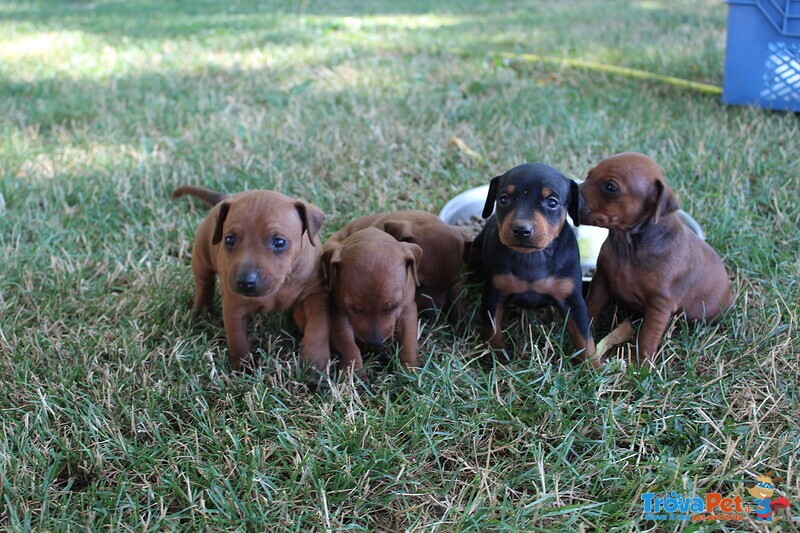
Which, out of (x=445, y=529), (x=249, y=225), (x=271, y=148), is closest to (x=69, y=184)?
(x=271, y=148)

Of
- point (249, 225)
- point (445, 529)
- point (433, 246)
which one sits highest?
point (249, 225)

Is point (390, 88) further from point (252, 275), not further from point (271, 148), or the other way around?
point (252, 275)

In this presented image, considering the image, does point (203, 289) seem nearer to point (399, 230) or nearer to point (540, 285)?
point (399, 230)

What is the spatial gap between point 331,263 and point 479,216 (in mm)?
1899

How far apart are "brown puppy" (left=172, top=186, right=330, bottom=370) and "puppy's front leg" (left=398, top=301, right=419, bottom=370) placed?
0.40 meters

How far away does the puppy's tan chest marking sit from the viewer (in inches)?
148

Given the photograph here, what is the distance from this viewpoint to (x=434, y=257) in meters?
4.26

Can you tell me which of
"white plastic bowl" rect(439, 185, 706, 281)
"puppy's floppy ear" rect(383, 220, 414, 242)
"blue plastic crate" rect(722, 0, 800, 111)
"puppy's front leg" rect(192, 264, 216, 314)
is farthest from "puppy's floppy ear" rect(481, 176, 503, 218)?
"blue plastic crate" rect(722, 0, 800, 111)

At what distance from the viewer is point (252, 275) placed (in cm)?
337

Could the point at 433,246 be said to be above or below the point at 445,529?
above

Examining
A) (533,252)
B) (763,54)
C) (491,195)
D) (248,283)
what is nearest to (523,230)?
(533,252)

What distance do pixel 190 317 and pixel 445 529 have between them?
2.13 m

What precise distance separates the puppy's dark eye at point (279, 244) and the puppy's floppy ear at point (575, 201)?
57.9 inches

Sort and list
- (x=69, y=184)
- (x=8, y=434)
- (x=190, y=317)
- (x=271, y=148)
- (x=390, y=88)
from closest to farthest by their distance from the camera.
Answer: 1. (x=8, y=434)
2. (x=190, y=317)
3. (x=69, y=184)
4. (x=271, y=148)
5. (x=390, y=88)
